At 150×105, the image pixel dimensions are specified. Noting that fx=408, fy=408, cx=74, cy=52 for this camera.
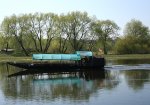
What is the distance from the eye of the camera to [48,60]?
72.3m

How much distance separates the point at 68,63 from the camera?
67312 mm

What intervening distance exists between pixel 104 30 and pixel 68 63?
64540 mm

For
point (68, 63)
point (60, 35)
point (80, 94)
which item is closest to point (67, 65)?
point (68, 63)

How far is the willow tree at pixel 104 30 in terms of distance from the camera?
12488 centimetres

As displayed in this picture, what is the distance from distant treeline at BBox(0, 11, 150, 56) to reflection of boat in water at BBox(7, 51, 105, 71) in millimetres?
46921

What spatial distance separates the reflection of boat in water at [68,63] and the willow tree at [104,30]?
52924mm

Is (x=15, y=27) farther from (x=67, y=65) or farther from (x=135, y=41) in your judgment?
(x=67, y=65)

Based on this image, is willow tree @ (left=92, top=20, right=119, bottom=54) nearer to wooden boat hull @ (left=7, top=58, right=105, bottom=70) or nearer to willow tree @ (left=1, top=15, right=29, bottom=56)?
willow tree @ (left=1, top=15, right=29, bottom=56)

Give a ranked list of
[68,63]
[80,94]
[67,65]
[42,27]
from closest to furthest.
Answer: [80,94], [67,65], [68,63], [42,27]

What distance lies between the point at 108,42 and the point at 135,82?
9109 centimetres

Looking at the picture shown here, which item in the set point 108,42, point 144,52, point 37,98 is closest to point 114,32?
point 108,42

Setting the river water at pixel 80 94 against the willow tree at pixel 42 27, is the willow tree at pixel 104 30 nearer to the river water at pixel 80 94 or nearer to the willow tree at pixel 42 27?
the willow tree at pixel 42 27

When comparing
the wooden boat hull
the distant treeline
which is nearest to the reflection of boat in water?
the wooden boat hull

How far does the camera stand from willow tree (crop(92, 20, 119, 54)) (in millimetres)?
124875
